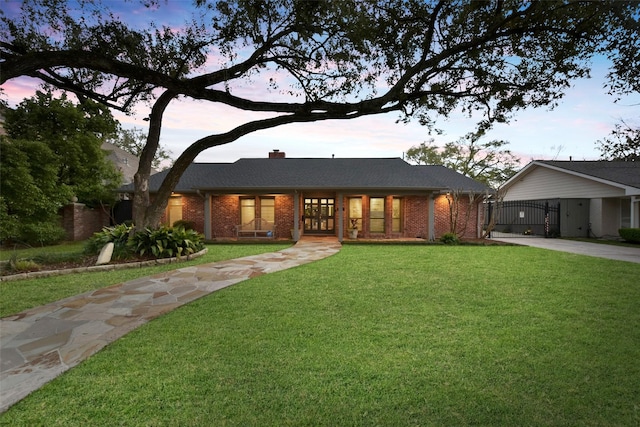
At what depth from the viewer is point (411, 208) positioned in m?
15.7

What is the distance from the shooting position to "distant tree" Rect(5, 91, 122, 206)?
12771mm

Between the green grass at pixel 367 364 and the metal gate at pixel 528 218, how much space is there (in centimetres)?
1155

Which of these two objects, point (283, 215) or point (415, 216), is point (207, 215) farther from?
point (415, 216)

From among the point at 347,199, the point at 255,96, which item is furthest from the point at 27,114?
the point at 347,199

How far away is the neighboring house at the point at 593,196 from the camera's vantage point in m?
15.1

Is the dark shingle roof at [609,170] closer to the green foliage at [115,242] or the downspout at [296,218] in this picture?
the downspout at [296,218]

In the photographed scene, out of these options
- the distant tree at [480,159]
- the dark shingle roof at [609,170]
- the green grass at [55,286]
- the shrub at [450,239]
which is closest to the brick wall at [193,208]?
the green grass at [55,286]

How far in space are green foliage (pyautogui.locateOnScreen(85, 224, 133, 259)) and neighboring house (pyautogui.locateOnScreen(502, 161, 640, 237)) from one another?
1988cm

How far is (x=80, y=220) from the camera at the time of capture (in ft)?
47.9

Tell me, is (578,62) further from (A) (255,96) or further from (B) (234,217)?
(B) (234,217)

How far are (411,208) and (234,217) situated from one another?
885 cm

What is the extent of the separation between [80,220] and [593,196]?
25.3m

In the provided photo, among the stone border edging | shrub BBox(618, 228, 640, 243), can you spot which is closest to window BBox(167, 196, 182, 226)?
the stone border edging

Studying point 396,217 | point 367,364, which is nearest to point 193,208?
point 396,217
